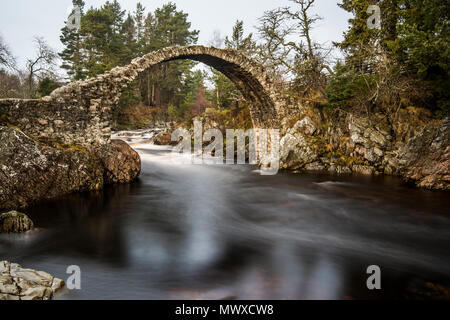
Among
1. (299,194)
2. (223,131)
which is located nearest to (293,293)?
(299,194)

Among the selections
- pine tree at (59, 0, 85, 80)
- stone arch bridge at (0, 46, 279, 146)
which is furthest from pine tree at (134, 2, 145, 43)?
stone arch bridge at (0, 46, 279, 146)

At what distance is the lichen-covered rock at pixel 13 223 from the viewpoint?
4.67 m

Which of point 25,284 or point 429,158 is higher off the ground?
point 429,158

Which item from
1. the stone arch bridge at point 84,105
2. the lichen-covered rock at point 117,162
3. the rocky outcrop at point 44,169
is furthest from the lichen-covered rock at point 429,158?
the rocky outcrop at point 44,169

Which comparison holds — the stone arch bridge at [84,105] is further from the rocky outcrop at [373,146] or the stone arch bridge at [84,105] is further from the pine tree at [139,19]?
the pine tree at [139,19]

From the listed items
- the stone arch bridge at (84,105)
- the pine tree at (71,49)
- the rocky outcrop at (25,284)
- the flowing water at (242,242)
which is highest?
the pine tree at (71,49)

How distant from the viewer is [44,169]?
659cm

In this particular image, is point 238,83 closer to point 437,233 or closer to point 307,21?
point 307,21

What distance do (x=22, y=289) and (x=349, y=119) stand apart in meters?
11.2

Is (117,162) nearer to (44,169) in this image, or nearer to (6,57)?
(44,169)

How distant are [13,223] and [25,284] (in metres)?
2.45

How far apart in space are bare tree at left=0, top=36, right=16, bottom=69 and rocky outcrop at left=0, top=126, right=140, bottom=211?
31.0ft

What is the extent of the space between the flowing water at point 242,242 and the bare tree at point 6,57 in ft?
34.0

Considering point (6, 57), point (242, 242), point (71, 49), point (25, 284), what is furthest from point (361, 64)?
point (71, 49)
